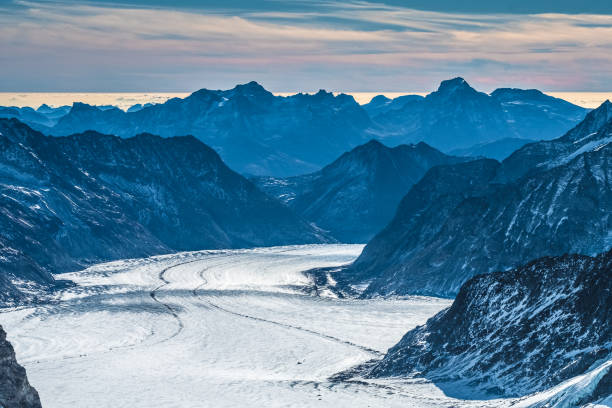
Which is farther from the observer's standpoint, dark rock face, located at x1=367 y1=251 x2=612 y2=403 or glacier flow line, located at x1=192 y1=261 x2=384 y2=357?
glacier flow line, located at x1=192 y1=261 x2=384 y2=357

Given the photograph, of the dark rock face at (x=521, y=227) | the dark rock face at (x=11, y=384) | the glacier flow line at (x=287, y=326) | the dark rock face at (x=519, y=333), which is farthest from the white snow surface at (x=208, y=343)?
the dark rock face at (x=11, y=384)

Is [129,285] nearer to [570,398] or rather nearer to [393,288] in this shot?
[393,288]

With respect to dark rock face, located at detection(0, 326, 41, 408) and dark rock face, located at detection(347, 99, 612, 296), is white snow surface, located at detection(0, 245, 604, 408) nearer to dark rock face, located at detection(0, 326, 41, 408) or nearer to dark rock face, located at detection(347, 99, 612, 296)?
dark rock face, located at detection(347, 99, 612, 296)

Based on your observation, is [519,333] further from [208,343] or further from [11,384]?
[11,384]

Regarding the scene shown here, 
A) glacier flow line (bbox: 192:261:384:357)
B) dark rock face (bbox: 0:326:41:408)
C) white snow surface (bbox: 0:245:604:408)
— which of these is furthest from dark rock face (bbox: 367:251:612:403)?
dark rock face (bbox: 0:326:41:408)

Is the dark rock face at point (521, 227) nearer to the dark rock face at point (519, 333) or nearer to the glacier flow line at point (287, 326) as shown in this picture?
the glacier flow line at point (287, 326)

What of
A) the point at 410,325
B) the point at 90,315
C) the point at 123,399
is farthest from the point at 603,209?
the point at 123,399
